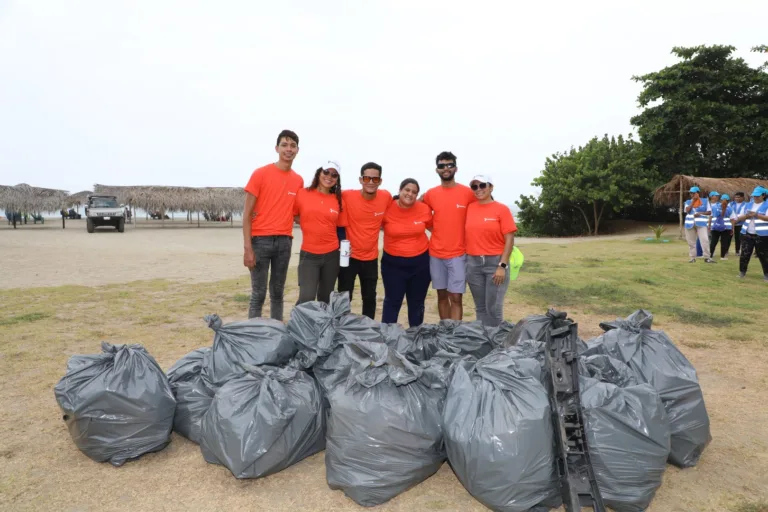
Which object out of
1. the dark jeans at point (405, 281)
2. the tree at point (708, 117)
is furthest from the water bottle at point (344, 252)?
the tree at point (708, 117)

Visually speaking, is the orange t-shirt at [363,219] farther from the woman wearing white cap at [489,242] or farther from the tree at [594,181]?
the tree at [594,181]

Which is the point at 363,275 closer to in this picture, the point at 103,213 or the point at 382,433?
the point at 382,433

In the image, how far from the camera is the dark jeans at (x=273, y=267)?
12.7ft

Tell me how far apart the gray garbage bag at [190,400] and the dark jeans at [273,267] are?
1108mm

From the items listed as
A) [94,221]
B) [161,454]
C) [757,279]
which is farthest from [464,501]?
[94,221]

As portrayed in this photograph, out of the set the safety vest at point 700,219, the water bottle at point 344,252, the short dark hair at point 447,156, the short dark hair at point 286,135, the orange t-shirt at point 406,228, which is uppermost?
the short dark hair at point 286,135

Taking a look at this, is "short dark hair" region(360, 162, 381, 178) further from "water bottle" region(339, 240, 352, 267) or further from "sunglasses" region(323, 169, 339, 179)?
"water bottle" region(339, 240, 352, 267)

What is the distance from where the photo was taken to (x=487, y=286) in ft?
13.0

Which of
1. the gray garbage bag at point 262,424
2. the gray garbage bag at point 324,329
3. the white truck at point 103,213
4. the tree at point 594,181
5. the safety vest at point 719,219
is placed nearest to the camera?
the gray garbage bag at point 262,424

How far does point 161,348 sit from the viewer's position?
14.3 ft

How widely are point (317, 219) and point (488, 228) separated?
1389 mm

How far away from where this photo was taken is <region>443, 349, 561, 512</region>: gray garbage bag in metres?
1.99

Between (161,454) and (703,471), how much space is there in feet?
9.17

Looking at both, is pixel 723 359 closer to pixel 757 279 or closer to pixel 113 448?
pixel 113 448
